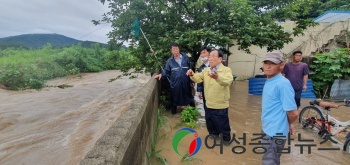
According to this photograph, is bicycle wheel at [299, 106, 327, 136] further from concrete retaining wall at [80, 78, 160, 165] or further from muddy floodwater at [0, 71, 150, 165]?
muddy floodwater at [0, 71, 150, 165]

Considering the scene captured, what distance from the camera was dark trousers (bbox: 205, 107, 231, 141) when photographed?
4059 mm

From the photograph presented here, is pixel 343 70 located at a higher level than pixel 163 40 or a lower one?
lower

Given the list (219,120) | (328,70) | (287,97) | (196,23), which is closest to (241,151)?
(219,120)

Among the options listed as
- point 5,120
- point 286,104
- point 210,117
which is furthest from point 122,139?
point 5,120

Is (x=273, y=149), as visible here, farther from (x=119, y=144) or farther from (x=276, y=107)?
(x=119, y=144)

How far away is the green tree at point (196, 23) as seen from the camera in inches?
236

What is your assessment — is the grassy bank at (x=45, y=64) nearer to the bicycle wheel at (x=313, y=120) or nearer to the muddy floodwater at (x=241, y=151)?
the muddy floodwater at (x=241, y=151)

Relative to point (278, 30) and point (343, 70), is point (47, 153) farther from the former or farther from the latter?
point (343, 70)

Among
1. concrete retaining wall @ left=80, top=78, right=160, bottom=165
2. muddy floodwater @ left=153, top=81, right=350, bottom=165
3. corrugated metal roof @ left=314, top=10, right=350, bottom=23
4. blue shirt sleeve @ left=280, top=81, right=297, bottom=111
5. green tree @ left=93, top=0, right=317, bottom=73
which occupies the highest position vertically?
corrugated metal roof @ left=314, top=10, right=350, bottom=23

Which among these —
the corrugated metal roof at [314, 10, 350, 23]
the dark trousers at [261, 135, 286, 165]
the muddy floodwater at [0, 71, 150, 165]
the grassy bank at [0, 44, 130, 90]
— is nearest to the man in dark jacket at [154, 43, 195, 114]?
the muddy floodwater at [0, 71, 150, 165]

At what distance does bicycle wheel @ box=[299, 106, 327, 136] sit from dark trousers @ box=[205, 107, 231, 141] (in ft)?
6.43

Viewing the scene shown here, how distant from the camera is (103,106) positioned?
34.4 feet

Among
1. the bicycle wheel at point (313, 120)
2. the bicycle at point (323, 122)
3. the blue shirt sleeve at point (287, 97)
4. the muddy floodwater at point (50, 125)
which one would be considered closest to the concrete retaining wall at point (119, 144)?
the blue shirt sleeve at point (287, 97)

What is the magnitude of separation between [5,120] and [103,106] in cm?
343
